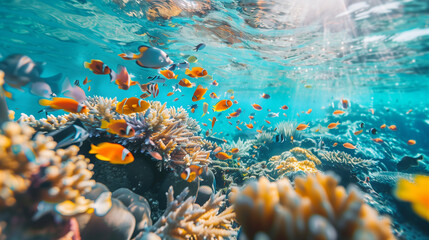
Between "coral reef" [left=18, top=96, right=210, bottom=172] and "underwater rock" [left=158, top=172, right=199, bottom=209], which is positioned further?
"underwater rock" [left=158, top=172, right=199, bottom=209]

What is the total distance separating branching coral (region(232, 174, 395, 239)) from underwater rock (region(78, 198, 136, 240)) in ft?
5.18

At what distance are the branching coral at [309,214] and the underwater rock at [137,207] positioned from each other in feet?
5.94

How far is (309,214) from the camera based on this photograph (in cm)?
113

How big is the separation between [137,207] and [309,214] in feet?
7.50

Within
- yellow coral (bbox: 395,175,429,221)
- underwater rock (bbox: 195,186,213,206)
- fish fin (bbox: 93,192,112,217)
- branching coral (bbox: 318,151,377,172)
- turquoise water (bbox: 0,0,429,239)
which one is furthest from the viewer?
turquoise water (bbox: 0,0,429,239)

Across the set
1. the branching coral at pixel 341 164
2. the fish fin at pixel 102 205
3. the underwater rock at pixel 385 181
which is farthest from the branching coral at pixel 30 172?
the underwater rock at pixel 385 181

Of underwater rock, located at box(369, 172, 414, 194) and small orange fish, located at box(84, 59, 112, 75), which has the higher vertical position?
small orange fish, located at box(84, 59, 112, 75)

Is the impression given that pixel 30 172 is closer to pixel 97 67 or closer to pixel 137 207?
pixel 137 207

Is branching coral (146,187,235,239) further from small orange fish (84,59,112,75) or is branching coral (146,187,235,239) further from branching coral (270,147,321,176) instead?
branching coral (270,147,321,176)

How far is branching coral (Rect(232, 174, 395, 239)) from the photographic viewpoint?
101cm

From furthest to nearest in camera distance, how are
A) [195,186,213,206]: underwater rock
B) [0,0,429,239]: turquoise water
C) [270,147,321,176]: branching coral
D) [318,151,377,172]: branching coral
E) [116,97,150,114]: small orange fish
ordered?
[0,0,429,239]: turquoise water, [318,151,377,172]: branching coral, [270,147,321,176]: branching coral, [195,186,213,206]: underwater rock, [116,97,150,114]: small orange fish

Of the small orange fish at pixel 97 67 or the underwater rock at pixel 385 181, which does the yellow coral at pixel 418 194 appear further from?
the underwater rock at pixel 385 181

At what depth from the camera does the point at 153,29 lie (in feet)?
39.5

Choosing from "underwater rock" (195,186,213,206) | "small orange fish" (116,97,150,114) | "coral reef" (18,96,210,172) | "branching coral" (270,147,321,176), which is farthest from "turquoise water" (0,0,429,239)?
"underwater rock" (195,186,213,206)
